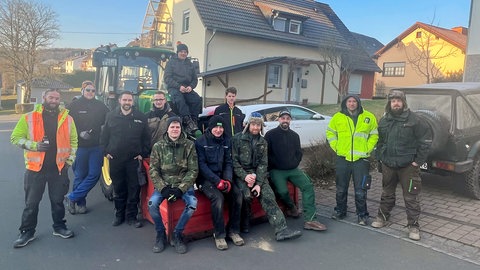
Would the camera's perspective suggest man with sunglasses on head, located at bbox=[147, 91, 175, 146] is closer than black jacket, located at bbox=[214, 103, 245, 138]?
Yes

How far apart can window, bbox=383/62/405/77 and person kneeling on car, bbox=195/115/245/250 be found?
37448 mm

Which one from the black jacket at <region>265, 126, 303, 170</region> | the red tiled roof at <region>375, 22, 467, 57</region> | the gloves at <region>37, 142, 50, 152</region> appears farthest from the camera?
the red tiled roof at <region>375, 22, 467, 57</region>

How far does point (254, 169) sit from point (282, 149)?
579 millimetres

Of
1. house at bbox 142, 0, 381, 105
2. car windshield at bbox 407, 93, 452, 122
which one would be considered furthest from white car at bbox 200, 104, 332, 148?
house at bbox 142, 0, 381, 105

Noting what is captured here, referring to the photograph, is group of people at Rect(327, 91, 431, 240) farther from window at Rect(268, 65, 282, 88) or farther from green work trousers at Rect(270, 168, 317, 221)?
window at Rect(268, 65, 282, 88)

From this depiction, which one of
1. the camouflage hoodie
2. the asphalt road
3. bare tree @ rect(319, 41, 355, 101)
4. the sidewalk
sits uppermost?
bare tree @ rect(319, 41, 355, 101)

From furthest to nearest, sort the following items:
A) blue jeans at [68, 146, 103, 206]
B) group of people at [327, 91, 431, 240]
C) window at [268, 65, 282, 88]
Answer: window at [268, 65, 282, 88], blue jeans at [68, 146, 103, 206], group of people at [327, 91, 431, 240]

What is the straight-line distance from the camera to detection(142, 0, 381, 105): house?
2198cm

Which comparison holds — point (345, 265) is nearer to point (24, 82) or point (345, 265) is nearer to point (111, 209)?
point (111, 209)

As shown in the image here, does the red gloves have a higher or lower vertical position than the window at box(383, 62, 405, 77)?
lower

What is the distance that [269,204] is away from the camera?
16.5 ft

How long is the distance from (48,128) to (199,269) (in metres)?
2.50

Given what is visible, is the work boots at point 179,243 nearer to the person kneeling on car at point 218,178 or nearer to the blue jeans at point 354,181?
the person kneeling on car at point 218,178

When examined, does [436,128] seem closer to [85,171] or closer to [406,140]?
[406,140]
